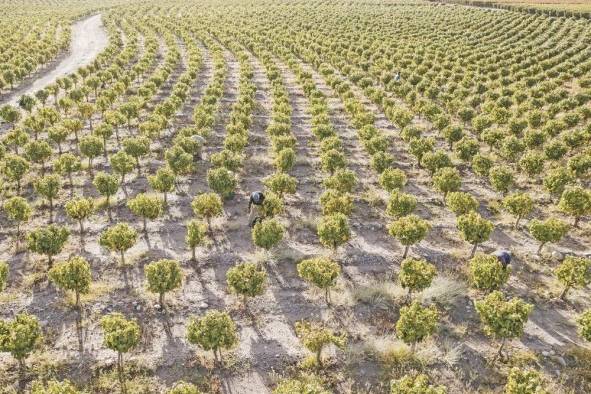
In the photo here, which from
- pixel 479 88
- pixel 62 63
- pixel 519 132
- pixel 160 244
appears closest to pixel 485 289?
pixel 160 244

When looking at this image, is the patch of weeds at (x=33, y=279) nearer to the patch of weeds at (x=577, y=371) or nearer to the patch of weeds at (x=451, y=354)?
the patch of weeds at (x=451, y=354)

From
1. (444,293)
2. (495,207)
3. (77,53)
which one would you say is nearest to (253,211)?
(444,293)

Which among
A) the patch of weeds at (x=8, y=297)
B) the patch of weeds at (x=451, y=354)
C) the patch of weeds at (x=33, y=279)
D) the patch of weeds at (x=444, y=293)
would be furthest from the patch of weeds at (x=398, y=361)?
the patch of weeds at (x=8, y=297)

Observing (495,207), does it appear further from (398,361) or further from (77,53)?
(77,53)

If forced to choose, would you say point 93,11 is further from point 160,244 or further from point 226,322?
point 226,322

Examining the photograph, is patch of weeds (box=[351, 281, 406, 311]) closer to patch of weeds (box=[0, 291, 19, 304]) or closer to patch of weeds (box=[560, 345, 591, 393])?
patch of weeds (box=[560, 345, 591, 393])
